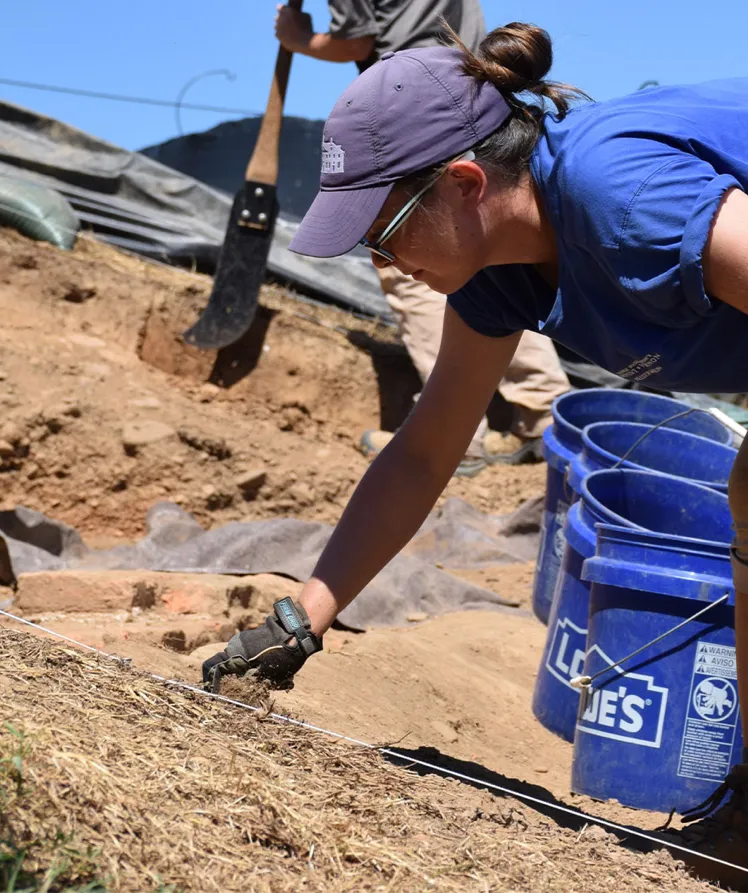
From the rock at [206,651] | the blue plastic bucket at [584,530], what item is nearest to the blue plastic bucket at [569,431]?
the blue plastic bucket at [584,530]

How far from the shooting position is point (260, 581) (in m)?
4.04

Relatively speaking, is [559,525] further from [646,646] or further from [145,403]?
[145,403]

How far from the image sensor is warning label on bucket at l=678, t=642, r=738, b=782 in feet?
8.73

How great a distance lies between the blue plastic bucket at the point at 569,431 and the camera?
385cm

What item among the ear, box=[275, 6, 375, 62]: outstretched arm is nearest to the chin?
the ear

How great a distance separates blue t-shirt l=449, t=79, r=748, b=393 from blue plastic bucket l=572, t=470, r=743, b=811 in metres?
0.75

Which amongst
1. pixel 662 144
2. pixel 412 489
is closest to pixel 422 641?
pixel 412 489

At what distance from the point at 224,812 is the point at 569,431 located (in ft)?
7.80

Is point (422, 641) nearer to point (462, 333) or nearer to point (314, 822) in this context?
point (462, 333)

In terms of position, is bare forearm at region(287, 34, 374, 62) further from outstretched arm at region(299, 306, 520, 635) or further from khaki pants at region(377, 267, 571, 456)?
outstretched arm at region(299, 306, 520, 635)

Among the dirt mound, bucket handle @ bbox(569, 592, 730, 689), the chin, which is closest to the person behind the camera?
the chin

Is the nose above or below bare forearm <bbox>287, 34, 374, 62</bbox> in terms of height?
below

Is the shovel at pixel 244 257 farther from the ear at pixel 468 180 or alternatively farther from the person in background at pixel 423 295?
the ear at pixel 468 180

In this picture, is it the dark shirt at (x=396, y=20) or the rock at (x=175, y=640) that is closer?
the rock at (x=175, y=640)
